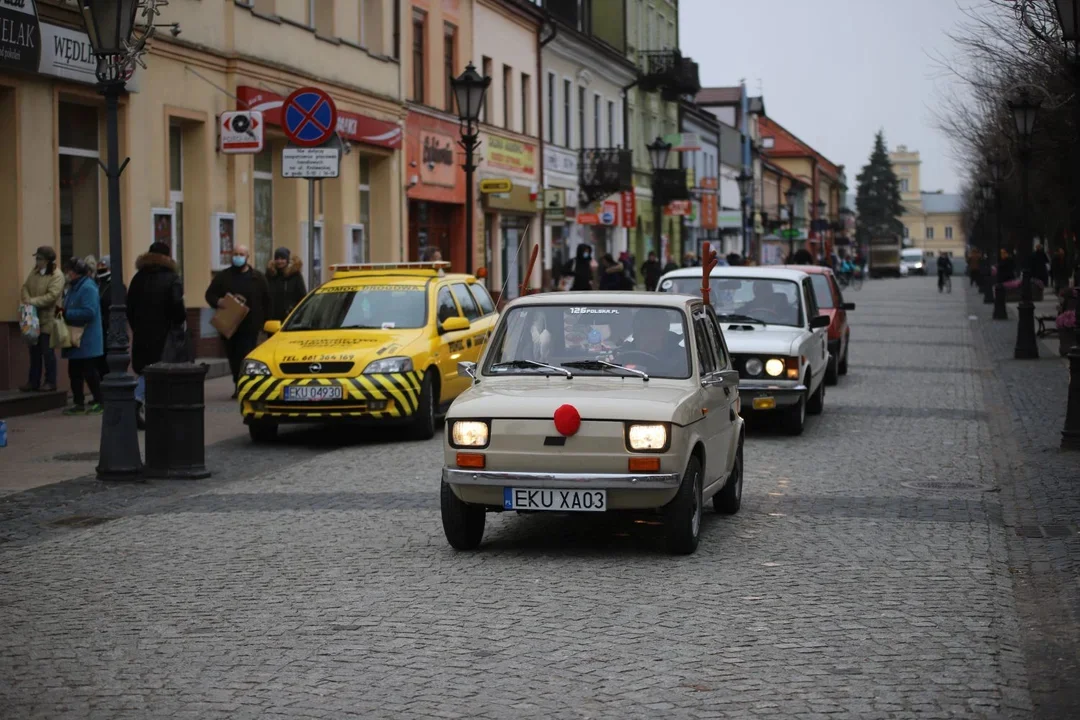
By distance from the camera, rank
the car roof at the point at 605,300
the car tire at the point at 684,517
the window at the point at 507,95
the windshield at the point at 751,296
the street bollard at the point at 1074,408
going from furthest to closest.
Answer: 1. the window at the point at 507,95
2. the windshield at the point at 751,296
3. the street bollard at the point at 1074,408
4. the car roof at the point at 605,300
5. the car tire at the point at 684,517

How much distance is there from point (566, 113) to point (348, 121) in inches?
779

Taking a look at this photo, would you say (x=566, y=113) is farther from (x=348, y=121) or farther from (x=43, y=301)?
(x=43, y=301)

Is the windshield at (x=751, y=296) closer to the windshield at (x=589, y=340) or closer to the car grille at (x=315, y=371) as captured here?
the car grille at (x=315, y=371)

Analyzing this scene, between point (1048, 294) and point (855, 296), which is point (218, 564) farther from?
point (855, 296)

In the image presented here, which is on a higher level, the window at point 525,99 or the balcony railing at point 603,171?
the window at point 525,99

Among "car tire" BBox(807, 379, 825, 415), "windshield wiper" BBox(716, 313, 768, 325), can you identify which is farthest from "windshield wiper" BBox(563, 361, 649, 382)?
"car tire" BBox(807, 379, 825, 415)

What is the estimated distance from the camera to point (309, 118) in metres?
18.0

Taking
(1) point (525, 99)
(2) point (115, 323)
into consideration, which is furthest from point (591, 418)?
(1) point (525, 99)

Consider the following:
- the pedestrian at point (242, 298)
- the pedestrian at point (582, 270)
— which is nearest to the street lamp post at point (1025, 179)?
the pedestrian at point (582, 270)

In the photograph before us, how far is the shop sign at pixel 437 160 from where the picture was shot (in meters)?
34.7

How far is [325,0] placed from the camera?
96.4 feet

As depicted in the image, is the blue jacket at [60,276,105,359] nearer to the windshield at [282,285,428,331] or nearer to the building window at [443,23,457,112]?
the windshield at [282,285,428,331]

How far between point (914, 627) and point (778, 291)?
10.4 meters

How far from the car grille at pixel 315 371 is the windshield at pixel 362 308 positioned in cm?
110
